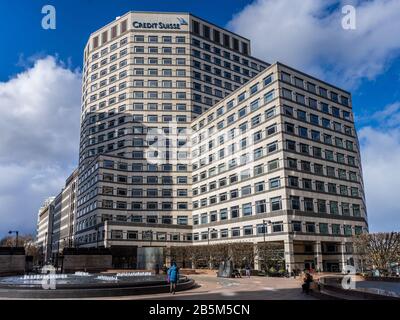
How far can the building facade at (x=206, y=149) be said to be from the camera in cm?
6194

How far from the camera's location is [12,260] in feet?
168

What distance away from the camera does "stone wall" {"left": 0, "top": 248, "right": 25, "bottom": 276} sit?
50.4m

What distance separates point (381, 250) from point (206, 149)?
1949 inches

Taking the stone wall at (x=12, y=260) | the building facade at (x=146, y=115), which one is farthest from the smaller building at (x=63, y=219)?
the stone wall at (x=12, y=260)

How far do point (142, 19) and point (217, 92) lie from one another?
2685 centimetres

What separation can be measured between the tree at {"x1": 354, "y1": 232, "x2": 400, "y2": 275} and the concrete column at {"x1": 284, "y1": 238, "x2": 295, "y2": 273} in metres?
17.6

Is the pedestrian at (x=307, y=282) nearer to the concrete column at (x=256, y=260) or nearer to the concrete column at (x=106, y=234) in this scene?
the concrete column at (x=256, y=260)

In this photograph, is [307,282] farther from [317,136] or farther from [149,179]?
[149,179]

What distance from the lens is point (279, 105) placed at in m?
62.3

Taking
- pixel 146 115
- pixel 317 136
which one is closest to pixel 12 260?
pixel 146 115

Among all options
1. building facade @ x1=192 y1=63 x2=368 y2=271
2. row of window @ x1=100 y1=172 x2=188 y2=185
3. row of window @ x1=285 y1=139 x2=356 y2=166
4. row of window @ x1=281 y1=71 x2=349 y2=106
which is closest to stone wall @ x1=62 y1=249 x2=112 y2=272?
building facade @ x1=192 y1=63 x2=368 y2=271

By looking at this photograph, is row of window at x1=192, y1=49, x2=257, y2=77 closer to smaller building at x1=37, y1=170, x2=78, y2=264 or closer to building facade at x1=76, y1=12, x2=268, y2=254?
building facade at x1=76, y1=12, x2=268, y2=254

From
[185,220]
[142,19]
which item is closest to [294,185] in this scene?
[185,220]
